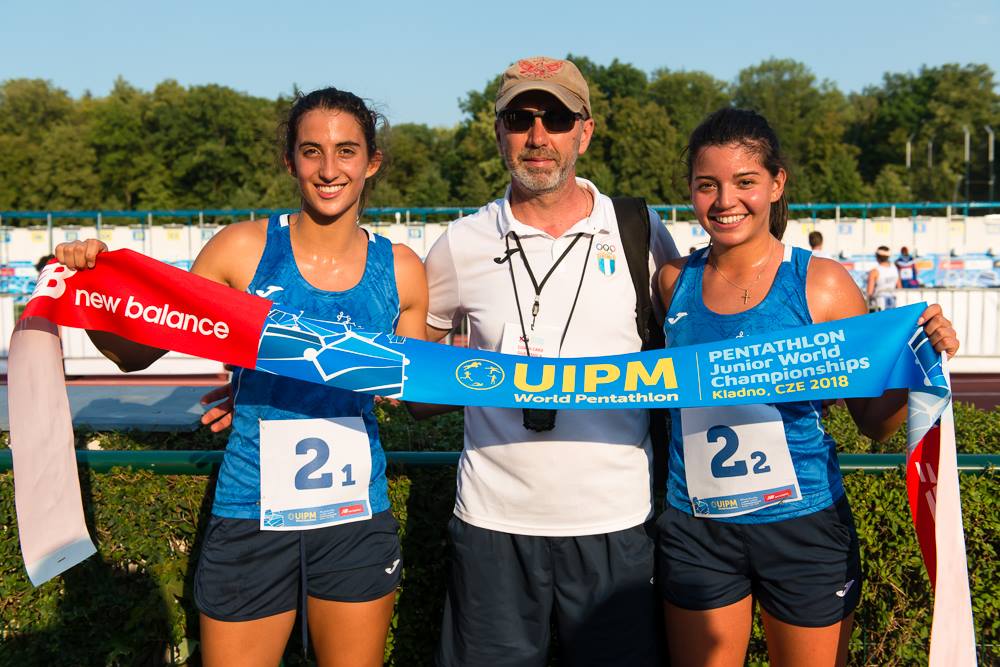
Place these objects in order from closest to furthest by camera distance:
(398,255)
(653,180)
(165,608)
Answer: (398,255) < (165,608) < (653,180)

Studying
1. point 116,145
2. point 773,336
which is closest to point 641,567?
point 773,336

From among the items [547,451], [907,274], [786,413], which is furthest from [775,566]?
[907,274]

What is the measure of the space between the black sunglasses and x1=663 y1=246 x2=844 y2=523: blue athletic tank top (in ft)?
2.60

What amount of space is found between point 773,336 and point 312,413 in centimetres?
158

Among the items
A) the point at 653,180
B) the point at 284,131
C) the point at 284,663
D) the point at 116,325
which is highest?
the point at 653,180

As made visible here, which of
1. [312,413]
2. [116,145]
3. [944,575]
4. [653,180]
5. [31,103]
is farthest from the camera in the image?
[31,103]

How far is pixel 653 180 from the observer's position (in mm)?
59188

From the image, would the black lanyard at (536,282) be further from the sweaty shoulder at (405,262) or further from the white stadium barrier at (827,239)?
the white stadium barrier at (827,239)

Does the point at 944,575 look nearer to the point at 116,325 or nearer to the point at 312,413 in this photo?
the point at 312,413

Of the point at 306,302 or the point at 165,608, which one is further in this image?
the point at 165,608

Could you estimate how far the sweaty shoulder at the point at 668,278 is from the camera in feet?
10.9

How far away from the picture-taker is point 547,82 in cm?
324

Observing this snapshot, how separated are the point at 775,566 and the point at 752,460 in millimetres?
346

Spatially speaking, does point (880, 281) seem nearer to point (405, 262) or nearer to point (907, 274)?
point (907, 274)
